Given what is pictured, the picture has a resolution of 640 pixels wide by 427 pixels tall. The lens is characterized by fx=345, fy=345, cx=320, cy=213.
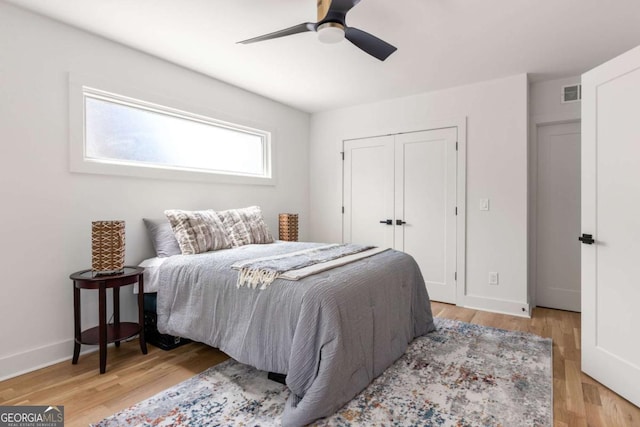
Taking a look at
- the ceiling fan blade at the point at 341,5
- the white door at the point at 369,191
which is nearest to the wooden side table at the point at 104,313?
the ceiling fan blade at the point at 341,5

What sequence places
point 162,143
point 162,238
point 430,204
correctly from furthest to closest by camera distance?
point 430,204
point 162,143
point 162,238

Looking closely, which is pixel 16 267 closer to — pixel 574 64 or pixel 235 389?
pixel 235 389

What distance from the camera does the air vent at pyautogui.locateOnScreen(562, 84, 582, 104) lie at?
338 centimetres

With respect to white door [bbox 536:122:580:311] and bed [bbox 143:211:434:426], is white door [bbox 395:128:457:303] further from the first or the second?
bed [bbox 143:211:434:426]

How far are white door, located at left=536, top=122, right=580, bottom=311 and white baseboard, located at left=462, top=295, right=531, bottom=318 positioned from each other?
19.9 inches

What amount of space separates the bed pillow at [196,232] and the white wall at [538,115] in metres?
3.15

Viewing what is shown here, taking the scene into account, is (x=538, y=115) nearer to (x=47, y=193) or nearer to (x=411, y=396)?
(x=411, y=396)

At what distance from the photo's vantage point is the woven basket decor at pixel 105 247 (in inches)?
91.7

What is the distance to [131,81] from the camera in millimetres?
2861

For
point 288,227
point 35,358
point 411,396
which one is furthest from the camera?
point 288,227

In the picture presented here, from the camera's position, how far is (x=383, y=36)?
263 cm

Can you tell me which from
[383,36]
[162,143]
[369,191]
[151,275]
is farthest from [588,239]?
[162,143]

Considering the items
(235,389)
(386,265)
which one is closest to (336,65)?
(386,265)

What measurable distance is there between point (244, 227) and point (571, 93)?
11.4 feet
